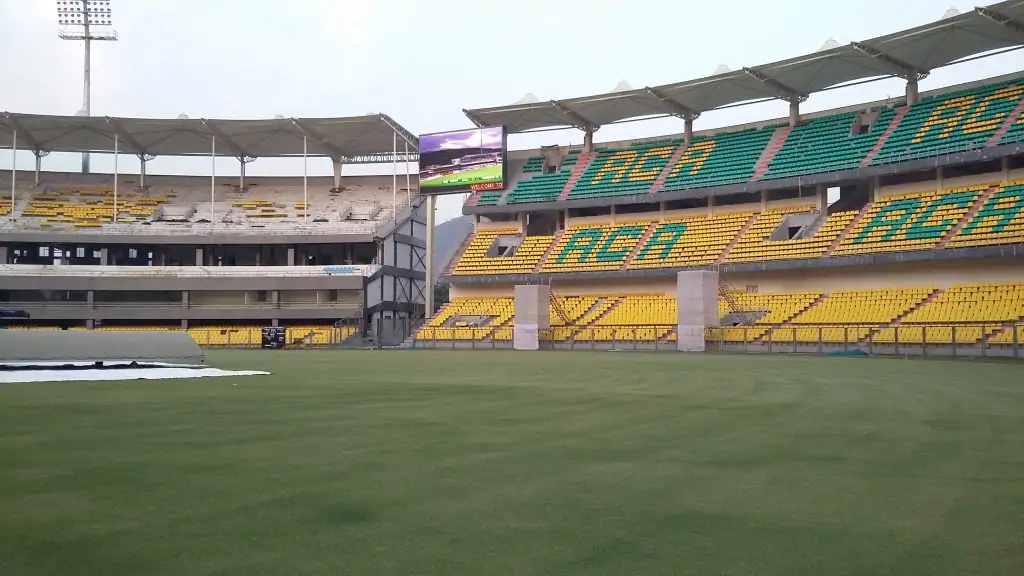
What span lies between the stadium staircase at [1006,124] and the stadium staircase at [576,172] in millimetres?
22931

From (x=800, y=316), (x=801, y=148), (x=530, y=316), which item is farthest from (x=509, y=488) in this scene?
(x=801, y=148)

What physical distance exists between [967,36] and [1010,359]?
710 inches

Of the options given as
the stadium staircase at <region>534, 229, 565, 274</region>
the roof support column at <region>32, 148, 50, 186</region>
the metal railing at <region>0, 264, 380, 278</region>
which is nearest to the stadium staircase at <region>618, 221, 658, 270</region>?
the stadium staircase at <region>534, 229, 565, 274</region>

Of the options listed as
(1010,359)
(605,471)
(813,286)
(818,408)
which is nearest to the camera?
(605,471)

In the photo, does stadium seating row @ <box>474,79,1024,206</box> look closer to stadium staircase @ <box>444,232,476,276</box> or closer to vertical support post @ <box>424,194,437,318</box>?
stadium staircase @ <box>444,232,476,276</box>

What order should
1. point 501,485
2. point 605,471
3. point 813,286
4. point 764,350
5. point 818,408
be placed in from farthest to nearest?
point 813,286 → point 764,350 → point 818,408 → point 605,471 → point 501,485

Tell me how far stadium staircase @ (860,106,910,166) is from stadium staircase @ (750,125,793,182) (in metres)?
5.34

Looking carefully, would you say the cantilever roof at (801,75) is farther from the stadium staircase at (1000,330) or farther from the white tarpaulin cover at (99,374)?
the white tarpaulin cover at (99,374)

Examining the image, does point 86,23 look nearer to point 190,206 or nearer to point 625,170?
point 190,206

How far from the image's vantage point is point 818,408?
975cm

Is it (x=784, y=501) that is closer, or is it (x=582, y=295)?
(x=784, y=501)

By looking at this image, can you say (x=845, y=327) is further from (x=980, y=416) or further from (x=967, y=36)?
(x=980, y=416)

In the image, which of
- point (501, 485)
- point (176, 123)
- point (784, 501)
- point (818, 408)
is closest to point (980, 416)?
point (818, 408)

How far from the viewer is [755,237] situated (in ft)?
132
